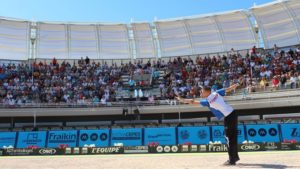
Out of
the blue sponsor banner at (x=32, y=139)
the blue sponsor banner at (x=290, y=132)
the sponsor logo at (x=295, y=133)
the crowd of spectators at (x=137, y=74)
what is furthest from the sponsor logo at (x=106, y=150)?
the crowd of spectators at (x=137, y=74)

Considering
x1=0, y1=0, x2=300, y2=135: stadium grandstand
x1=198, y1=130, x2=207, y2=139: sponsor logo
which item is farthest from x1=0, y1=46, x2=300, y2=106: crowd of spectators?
x1=198, y1=130, x2=207, y2=139: sponsor logo

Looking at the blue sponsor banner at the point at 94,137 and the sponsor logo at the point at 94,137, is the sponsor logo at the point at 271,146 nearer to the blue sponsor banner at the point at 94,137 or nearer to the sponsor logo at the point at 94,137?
the blue sponsor banner at the point at 94,137

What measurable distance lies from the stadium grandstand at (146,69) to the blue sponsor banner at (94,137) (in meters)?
2.88

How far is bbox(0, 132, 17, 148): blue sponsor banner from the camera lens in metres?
28.2

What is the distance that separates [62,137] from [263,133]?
48.5 ft

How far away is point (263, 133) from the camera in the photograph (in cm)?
2619

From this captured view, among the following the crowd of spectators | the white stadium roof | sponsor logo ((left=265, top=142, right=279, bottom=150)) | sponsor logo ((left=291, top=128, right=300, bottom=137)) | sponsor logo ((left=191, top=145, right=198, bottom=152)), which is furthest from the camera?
the white stadium roof

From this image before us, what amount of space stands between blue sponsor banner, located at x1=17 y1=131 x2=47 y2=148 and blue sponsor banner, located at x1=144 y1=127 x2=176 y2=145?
789cm

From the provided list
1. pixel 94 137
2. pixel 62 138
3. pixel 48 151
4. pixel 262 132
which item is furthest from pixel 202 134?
pixel 48 151

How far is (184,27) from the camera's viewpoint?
46062mm

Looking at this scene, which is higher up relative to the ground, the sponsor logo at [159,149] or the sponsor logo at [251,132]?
the sponsor logo at [251,132]

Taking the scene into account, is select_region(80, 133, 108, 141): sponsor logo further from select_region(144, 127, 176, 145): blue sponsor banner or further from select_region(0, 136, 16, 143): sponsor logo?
select_region(0, 136, 16, 143): sponsor logo

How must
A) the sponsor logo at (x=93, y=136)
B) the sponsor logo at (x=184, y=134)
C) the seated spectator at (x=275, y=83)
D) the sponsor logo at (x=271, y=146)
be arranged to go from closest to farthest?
1. the sponsor logo at (x=271, y=146)
2. the sponsor logo at (x=184, y=134)
3. the sponsor logo at (x=93, y=136)
4. the seated spectator at (x=275, y=83)

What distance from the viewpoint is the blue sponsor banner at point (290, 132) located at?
81.8ft
